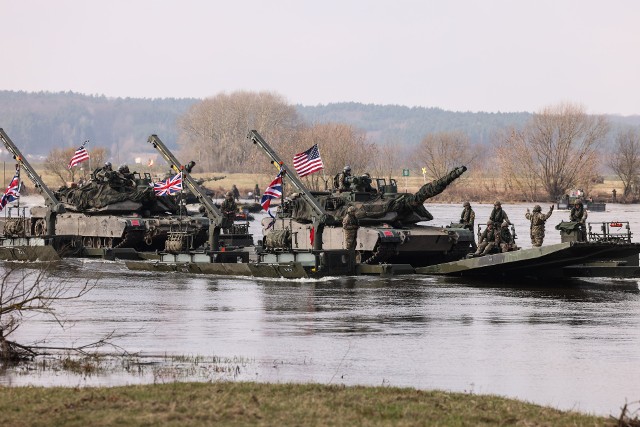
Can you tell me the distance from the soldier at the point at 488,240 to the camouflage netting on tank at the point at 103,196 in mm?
15534

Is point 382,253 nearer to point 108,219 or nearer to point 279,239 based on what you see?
point 279,239

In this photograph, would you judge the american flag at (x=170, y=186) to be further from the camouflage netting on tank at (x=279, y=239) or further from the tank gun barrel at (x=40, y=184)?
the tank gun barrel at (x=40, y=184)

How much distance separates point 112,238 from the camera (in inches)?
1934

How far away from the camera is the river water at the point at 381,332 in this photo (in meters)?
19.5

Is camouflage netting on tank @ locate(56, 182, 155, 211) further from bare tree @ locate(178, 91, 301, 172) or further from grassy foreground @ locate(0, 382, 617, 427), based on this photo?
bare tree @ locate(178, 91, 301, 172)

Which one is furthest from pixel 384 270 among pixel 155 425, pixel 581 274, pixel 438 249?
pixel 155 425

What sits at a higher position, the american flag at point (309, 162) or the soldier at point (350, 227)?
the american flag at point (309, 162)

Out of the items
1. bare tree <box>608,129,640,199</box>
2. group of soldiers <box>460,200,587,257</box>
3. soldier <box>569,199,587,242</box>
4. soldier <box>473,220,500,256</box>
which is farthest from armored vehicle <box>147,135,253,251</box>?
bare tree <box>608,129,640,199</box>

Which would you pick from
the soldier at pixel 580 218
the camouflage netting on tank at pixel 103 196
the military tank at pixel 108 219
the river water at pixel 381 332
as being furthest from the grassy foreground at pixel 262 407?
the camouflage netting on tank at pixel 103 196

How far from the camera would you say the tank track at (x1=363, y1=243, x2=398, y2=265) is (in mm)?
39250

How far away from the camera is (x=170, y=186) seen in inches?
1779

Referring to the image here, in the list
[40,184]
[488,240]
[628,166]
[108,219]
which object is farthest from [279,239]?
[628,166]

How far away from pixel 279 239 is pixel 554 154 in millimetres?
81283

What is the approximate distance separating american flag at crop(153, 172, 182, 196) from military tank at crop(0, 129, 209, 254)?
40.1 inches
